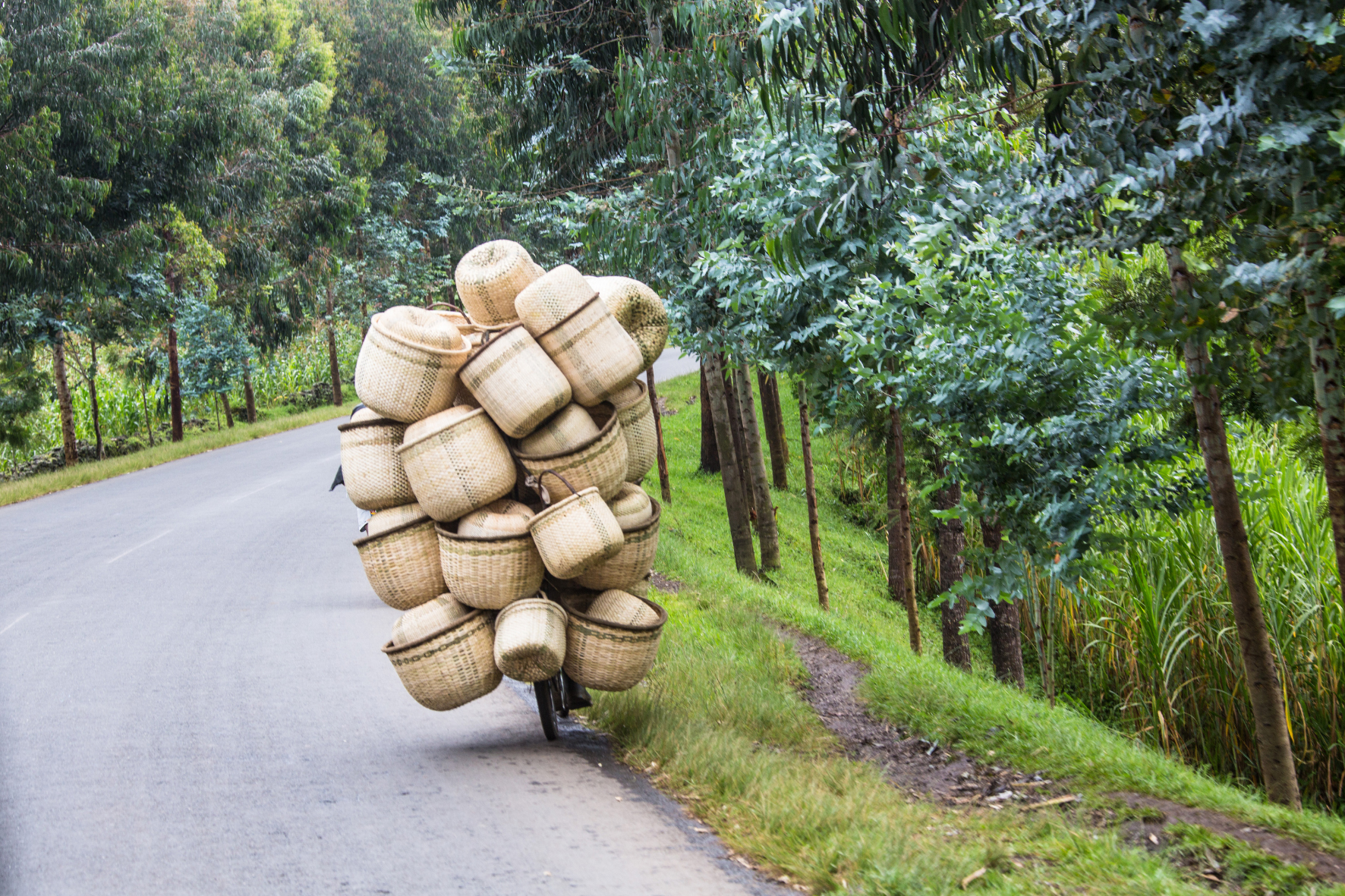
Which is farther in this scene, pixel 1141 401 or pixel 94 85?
pixel 94 85

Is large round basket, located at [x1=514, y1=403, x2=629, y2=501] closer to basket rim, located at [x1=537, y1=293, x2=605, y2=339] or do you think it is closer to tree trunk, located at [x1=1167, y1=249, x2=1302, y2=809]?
basket rim, located at [x1=537, y1=293, x2=605, y2=339]

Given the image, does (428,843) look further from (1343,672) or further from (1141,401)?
(1343,672)

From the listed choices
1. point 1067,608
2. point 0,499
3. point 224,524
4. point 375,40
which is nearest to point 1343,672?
point 1067,608

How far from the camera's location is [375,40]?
38281 millimetres

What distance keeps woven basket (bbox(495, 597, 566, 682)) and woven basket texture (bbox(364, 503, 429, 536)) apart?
0.74m

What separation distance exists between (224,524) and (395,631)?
10507 mm

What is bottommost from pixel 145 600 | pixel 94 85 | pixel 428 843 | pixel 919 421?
pixel 428 843

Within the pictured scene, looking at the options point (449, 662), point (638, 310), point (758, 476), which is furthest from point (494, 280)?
point (758, 476)

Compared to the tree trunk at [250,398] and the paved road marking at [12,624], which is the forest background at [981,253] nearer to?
the paved road marking at [12,624]

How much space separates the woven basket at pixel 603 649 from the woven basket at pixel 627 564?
221mm

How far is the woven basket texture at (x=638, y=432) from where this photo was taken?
22.3 feet

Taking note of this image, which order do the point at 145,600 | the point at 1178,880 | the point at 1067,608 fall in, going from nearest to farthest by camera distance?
the point at 1178,880
the point at 145,600
the point at 1067,608

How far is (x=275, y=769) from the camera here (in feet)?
21.0

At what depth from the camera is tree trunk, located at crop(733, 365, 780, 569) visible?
46.4 feet
